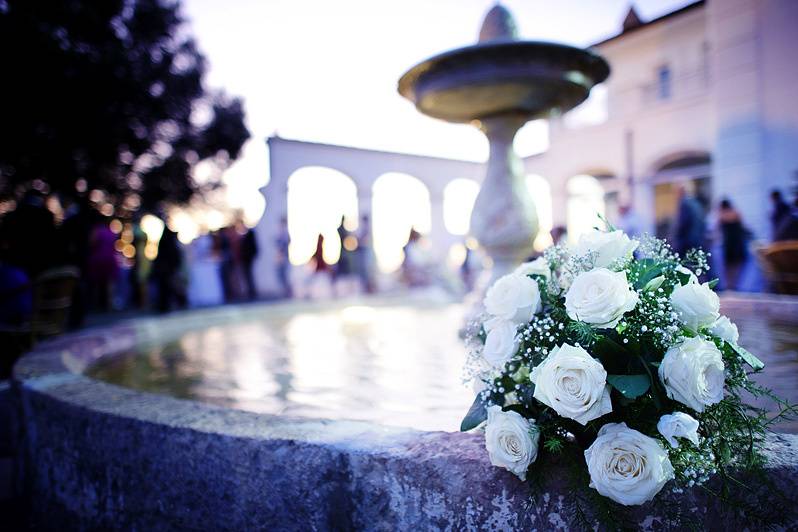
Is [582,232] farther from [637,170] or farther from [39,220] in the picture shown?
[637,170]

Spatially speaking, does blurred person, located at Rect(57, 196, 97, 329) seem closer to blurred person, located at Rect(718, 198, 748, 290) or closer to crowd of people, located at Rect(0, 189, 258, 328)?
crowd of people, located at Rect(0, 189, 258, 328)

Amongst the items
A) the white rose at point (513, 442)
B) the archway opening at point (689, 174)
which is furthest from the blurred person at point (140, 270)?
the archway opening at point (689, 174)

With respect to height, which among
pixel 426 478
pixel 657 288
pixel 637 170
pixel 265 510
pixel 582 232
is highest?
pixel 637 170

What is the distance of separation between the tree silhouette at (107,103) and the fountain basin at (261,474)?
13504 mm

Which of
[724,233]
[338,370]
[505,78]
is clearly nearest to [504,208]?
[505,78]

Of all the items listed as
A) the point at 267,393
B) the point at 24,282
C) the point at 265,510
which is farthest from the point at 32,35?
the point at 265,510

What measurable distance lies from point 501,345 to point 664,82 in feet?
52.7

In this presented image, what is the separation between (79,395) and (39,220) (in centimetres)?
419

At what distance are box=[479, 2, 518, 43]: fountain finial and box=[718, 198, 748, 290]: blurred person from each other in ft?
16.3

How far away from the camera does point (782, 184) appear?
8.95 meters

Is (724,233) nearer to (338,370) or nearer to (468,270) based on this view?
(468,270)

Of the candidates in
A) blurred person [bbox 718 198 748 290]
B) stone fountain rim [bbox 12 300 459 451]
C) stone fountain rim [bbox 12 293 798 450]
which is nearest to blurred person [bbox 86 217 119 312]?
stone fountain rim [bbox 12 293 798 450]

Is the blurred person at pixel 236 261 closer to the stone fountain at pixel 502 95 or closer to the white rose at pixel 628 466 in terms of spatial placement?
the stone fountain at pixel 502 95

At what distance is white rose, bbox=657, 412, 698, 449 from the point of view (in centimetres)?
99
